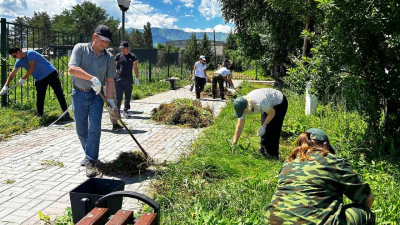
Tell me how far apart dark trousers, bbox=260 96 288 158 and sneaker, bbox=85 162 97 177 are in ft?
8.02

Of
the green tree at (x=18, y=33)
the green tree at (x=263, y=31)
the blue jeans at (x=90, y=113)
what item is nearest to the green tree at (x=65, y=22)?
the green tree at (x=263, y=31)

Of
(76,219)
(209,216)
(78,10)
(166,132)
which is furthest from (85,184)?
(78,10)

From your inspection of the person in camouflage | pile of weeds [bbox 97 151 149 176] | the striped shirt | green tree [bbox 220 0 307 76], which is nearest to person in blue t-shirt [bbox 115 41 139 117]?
pile of weeds [bbox 97 151 149 176]

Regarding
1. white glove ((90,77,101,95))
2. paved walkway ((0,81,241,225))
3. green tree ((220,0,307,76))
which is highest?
green tree ((220,0,307,76))

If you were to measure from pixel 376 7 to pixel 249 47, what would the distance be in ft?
47.9

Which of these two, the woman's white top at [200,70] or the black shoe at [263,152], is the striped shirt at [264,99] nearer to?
the black shoe at [263,152]

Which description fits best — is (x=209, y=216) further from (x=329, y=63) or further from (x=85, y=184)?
(x=329, y=63)

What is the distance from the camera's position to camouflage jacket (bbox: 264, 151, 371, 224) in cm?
231

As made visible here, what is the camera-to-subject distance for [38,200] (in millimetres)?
3820

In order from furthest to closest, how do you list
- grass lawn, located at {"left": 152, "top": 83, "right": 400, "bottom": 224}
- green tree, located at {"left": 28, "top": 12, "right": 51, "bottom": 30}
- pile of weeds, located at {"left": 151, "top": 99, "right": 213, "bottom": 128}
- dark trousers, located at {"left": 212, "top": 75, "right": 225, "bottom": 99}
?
1. green tree, located at {"left": 28, "top": 12, "right": 51, "bottom": 30}
2. dark trousers, located at {"left": 212, "top": 75, "right": 225, "bottom": 99}
3. pile of weeds, located at {"left": 151, "top": 99, "right": 213, "bottom": 128}
4. grass lawn, located at {"left": 152, "top": 83, "right": 400, "bottom": 224}

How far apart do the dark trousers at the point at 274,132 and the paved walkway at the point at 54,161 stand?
1291 mm

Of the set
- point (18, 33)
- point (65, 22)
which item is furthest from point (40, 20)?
point (18, 33)

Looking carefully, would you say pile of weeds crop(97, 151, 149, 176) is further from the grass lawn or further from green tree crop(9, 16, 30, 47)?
green tree crop(9, 16, 30, 47)

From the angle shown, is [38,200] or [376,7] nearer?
[38,200]
